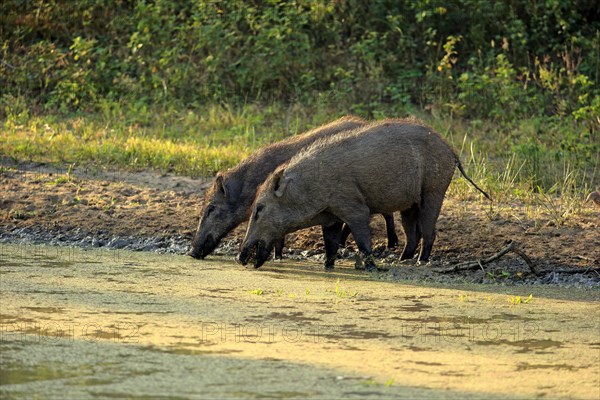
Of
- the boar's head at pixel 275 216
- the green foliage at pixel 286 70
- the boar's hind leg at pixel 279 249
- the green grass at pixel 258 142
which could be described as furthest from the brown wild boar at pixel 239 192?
the green foliage at pixel 286 70

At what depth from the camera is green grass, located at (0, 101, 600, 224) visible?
36.5ft

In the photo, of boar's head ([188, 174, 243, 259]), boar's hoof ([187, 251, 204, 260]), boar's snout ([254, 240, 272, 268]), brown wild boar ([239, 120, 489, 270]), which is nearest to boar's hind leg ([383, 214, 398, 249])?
brown wild boar ([239, 120, 489, 270])

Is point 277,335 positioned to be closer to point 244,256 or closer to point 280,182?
point 244,256

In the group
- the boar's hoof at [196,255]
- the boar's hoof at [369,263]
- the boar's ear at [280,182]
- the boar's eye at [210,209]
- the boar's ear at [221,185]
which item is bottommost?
the boar's hoof at [196,255]

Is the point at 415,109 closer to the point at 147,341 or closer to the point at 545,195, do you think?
the point at 545,195

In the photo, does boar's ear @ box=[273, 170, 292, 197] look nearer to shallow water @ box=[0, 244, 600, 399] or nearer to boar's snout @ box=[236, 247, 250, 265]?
boar's snout @ box=[236, 247, 250, 265]

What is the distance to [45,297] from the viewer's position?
775 centimetres

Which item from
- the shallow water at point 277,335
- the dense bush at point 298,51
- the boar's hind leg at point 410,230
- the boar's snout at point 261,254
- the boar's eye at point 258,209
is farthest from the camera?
the dense bush at point 298,51

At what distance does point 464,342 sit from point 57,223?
515cm

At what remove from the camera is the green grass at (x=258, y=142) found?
11.1 meters

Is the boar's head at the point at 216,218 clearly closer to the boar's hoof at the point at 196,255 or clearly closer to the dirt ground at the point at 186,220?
the boar's hoof at the point at 196,255

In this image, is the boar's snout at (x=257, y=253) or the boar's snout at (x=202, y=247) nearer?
the boar's snout at (x=257, y=253)

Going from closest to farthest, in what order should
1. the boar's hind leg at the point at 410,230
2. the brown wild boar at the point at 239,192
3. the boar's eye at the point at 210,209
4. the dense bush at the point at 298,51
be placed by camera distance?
1. the boar's hind leg at the point at 410,230
2. the brown wild boar at the point at 239,192
3. the boar's eye at the point at 210,209
4. the dense bush at the point at 298,51

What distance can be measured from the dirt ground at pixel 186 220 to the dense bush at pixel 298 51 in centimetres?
363
